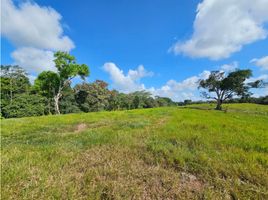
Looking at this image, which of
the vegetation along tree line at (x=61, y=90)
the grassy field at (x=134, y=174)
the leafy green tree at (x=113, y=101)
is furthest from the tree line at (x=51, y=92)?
the grassy field at (x=134, y=174)

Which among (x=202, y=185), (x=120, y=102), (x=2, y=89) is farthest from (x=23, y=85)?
(x=202, y=185)

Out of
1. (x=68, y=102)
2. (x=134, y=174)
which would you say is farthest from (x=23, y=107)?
(x=134, y=174)

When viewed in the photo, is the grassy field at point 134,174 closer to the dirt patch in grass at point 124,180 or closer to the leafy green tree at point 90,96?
the dirt patch in grass at point 124,180

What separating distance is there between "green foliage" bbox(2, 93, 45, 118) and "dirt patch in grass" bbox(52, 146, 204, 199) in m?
28.7

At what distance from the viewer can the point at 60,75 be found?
30.4 m

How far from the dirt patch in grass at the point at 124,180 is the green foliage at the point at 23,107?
2867 centimetres

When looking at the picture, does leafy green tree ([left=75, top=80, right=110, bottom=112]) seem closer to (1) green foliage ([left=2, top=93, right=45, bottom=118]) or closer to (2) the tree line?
(2) the tree line

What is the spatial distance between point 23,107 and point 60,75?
8.83 m

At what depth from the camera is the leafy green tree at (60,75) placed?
29533 millimetres

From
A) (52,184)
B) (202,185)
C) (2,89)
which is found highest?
(2,89)

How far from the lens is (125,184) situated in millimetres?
2658

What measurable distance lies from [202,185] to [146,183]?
1.05 metres

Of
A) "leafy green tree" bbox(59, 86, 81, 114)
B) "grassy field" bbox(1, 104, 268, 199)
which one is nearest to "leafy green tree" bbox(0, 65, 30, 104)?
"leafy green tree" bbox(59, 86, 81, 114)

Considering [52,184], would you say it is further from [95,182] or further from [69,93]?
[69,93]
